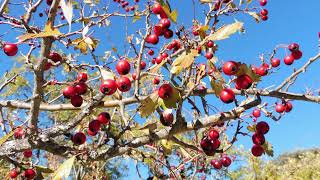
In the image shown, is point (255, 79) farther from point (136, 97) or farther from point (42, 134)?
point (42, 134)

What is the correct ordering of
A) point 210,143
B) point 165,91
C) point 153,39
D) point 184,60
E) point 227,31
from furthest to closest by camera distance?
point 153,39 < point 210,143 < point 165,91 < point 184,60 < point 227,31

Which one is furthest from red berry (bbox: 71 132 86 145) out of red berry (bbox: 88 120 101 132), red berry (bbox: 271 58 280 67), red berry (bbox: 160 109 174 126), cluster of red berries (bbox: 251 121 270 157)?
red berry (bbox: 271 58 280 67)

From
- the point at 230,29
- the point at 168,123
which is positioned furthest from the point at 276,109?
the point at 230,29

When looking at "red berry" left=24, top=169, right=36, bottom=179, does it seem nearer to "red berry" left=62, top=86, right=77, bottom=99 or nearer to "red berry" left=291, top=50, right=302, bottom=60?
"red berry" left=62, top=86, right=77, bottom=99

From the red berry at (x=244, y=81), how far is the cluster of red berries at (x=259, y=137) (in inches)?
27.7

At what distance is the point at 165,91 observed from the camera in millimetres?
2508

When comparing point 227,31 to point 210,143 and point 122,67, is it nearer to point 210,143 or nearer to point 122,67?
point 122,67

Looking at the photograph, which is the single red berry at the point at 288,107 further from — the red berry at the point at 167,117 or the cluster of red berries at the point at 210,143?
the red berry at the point at 167,117

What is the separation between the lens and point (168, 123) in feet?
9.52

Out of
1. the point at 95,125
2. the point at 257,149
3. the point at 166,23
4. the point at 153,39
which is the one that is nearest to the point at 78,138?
the point at 95,125

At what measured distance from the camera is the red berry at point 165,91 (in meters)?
2.51

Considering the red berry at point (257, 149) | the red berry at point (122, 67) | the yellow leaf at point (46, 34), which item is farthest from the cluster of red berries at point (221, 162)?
the yellow leaf at point (46, 34)

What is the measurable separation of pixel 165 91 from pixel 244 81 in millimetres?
475

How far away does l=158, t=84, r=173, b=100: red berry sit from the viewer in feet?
8.22
